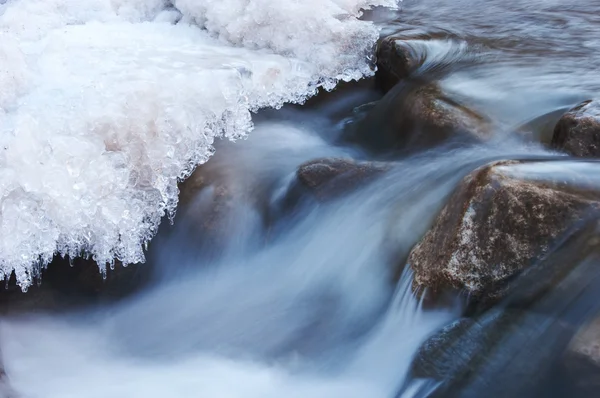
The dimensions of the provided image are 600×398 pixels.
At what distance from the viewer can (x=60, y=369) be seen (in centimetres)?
311

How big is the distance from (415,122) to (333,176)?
0.80m

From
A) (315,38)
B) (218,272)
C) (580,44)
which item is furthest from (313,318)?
(580,44)

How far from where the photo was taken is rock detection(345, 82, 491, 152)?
12.6 feet

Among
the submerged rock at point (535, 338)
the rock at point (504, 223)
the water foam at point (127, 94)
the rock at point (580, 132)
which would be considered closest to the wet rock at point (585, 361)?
the submerged rock at point (535, 338)

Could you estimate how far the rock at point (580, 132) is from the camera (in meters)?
3.21

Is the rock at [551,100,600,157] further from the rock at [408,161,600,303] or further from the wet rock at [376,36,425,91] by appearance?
the wet rock at [376,36,425,91]

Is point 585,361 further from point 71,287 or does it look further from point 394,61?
point 394,61

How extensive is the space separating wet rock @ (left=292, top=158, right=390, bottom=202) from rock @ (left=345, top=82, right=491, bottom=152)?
15.5 inches

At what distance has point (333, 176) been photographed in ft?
12.1

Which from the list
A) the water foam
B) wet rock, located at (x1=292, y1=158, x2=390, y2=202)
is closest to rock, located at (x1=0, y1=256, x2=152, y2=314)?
the water foam

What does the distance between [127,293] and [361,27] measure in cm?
312

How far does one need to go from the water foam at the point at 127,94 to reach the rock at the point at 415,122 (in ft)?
1.94

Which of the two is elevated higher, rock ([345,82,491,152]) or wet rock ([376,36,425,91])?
wet rock ([376,36,425,91])

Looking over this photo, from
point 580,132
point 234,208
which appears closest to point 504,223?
point 580,132
